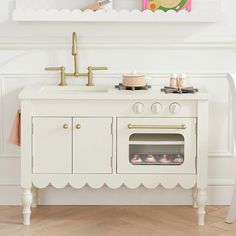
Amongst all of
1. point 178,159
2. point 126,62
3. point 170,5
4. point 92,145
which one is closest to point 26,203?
point 92,145

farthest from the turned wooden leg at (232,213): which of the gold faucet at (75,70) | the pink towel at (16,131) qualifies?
the pink towel at (16,131)

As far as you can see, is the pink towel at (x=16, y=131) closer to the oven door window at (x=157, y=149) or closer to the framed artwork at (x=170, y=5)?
the oven door window at (x=157, y=149)

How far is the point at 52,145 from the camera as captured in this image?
397cm

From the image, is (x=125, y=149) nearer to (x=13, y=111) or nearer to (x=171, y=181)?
(x=171, y=181)

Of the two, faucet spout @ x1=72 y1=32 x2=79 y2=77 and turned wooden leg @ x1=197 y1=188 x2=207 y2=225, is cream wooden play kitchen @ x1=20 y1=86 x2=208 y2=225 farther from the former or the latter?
faucet spout @ x1=72 y1=32 x2=79 y2=77

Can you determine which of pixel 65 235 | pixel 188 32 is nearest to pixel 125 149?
pixel 65 235

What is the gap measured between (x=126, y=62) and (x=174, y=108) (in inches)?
21.0

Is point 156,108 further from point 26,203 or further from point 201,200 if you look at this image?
point 26,203

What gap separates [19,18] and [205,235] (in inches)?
60.7

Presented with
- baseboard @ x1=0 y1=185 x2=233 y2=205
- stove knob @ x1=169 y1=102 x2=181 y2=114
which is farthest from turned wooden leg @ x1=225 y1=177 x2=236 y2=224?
stove knob @ x1=169 y1=102 x2=181 y2=114

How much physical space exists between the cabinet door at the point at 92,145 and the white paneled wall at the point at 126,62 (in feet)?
1.37

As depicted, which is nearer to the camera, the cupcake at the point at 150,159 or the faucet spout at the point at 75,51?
the cupcake at the point at 150,159

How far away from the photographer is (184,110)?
3943mm

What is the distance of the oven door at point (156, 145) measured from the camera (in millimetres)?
3951
